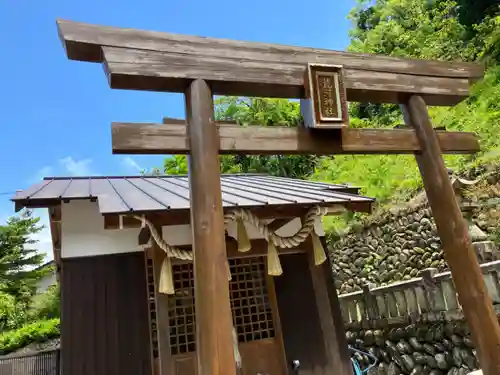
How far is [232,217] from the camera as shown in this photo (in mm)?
5152

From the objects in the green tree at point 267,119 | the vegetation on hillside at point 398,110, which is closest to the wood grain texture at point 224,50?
the vegetation on hillside at point 398,110

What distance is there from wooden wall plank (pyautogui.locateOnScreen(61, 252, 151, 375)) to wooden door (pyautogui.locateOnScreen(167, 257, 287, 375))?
19.2 inches

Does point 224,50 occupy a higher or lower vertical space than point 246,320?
higher

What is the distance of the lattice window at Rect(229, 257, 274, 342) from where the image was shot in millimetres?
6570

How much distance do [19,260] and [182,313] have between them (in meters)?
22.3

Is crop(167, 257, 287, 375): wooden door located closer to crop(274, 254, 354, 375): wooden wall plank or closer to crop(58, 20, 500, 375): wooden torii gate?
crop(274, 254, 354, 375): wooden wall plank

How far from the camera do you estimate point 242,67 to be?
3777 millimetres

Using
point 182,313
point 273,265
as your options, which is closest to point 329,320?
point 273,265

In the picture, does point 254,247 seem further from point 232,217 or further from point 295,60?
point 295,60

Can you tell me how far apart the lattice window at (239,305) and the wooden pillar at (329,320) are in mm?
904

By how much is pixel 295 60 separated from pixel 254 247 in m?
3.38

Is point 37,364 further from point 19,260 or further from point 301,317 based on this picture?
point 19,260

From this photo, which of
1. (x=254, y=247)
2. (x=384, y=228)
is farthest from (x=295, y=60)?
(x=384, y=228)

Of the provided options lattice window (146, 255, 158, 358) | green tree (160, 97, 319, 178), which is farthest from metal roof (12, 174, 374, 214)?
green tree (160, 97, 319, 178)
